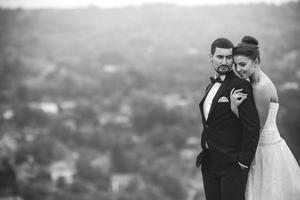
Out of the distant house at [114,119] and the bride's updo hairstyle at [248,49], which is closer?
the bride's updo hairstyle at [248,49]

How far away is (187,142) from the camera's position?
4428 cm

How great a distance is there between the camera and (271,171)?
2.71 metres

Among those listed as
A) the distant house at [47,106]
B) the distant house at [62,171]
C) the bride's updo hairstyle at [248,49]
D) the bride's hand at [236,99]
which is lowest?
the distant house at [62,171]

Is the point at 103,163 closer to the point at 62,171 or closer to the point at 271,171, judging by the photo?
the point at 62,171

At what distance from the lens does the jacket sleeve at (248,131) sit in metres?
2.46

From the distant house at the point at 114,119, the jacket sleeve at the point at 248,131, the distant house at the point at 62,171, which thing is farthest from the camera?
the distant house at the point at 114,119

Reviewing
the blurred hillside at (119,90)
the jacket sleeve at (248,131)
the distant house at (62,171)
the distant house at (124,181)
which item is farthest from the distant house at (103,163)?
the jacket sleeve at (248,131)

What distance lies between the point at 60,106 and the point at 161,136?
48.0 feet

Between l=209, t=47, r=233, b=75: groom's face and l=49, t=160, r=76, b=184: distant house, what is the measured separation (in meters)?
32.3

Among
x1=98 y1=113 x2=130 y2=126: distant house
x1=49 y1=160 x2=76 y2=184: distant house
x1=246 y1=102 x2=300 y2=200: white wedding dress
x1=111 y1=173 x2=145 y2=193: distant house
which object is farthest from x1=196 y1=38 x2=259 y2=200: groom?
x1=98 y1=113 x2=130 y2=126: distant house

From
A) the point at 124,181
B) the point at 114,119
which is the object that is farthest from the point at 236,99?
the point at 114,119

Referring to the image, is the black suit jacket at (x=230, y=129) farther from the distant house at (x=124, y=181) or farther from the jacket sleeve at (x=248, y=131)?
the distant house at (x=124, y=181)

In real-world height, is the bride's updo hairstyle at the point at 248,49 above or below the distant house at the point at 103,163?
above

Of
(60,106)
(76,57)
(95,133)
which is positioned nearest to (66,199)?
(95,133)
